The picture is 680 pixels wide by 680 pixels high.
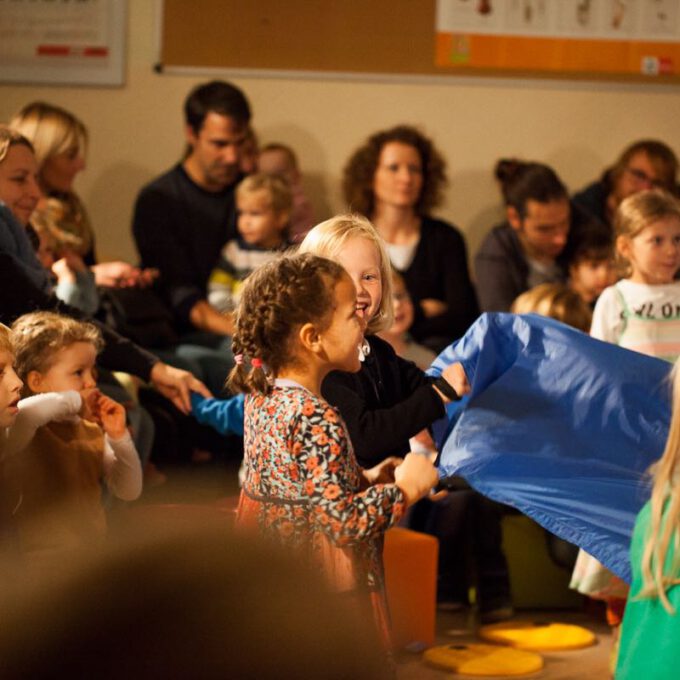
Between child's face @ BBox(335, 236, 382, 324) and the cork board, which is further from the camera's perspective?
the cork board

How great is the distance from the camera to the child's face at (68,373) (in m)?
2.58

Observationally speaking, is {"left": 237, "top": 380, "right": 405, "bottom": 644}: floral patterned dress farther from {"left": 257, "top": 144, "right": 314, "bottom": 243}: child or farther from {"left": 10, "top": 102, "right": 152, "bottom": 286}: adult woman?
{"left": 257, "top": 144, "right": 314, "bottom": 243}: child

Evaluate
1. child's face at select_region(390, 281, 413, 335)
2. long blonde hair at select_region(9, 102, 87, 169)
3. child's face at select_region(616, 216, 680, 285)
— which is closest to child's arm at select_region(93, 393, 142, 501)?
child's face at select_region(390, 281, 413, 335)

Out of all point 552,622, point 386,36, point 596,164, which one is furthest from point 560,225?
point 552,622

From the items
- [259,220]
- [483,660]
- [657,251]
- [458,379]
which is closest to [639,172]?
[657,251]

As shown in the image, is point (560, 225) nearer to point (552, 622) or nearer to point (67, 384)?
point (552, 622)

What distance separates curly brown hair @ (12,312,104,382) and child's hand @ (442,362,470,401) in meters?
0.83

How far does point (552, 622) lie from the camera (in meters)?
3.58

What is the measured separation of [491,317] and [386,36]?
257 centimetres

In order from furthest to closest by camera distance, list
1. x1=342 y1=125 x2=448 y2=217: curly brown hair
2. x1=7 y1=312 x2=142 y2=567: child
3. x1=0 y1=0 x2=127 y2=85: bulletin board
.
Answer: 1. x1=0 y1=0 x2=127 y2=85: bulletin board
2. x1=342 y1=125 x2=448 y2=217: curly brown hair
3. x1=7 y1=312 x2=142 y2=567: child

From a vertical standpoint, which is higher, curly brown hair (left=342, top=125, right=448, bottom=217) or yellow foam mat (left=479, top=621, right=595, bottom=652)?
curly brown hair (left=342, top=125, right=448, bottom=217)

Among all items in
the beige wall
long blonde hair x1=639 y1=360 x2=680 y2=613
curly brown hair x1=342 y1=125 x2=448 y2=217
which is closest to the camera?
long blonde hair x1=639 y1=360 x2=680 y2=613

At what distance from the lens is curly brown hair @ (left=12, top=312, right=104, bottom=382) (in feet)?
8.37

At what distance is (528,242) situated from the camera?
14.6ft
